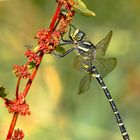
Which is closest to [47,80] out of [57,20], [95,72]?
[95,72]

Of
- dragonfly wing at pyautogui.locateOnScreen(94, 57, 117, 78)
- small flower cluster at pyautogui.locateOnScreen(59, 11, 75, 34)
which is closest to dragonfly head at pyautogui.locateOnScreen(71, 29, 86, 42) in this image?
dragonfly wing at pyautogui.locateOnScreen(94, 57, 117, 78)

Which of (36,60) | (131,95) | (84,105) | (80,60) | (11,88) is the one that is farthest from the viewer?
(131,95)

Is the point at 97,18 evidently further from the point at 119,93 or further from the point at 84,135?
the point at 84,135

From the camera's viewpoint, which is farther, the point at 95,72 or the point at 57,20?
the point at 95,72

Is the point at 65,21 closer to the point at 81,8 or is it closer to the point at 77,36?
the point at 81,8

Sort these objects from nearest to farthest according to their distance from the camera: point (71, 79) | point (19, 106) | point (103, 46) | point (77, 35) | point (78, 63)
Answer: point (19, 106), point (77, 35), point (78, 63), point (103, 46), point (71, 79)

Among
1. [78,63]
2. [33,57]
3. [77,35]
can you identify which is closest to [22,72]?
[33,57]
